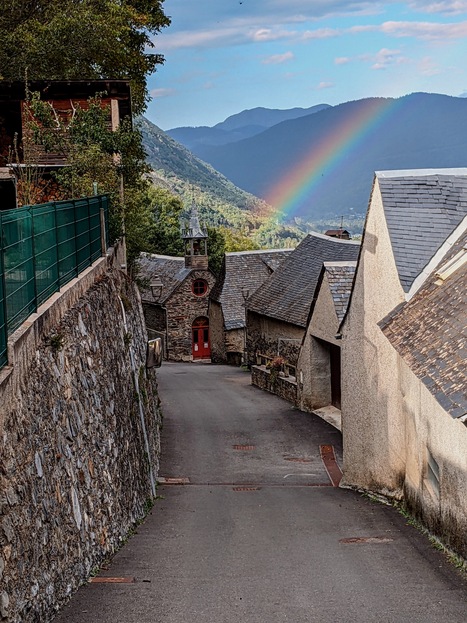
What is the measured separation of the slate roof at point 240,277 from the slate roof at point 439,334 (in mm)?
37839

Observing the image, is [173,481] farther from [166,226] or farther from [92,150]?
[166,226]

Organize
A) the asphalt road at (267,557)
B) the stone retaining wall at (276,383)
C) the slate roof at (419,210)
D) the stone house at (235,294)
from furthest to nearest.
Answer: the stone house at (235,294) → the stone retaining wall at (276,383) → the slate roof at (419,210) → the asphalt road at (267,557)

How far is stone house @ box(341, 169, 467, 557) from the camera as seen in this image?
12.2 m

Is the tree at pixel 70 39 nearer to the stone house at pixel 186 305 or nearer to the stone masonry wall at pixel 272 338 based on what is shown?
the stone masonry wall at pixel 272 338

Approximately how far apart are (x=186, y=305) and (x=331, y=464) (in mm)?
36876

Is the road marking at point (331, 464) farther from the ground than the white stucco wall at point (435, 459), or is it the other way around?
the white stucco wall at point (435, 459)

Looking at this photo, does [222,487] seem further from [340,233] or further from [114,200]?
[340,233]

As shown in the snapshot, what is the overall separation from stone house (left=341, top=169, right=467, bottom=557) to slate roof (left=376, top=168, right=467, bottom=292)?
0.02 m

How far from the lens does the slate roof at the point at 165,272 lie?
5956 centimetres

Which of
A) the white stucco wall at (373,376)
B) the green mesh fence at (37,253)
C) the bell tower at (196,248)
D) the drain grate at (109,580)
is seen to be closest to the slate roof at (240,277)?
the bell tower at (196,248)

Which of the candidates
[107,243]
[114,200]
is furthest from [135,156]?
[107,243]

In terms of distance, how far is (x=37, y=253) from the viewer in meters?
11.0

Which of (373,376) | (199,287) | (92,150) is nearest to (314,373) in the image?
(92,150)

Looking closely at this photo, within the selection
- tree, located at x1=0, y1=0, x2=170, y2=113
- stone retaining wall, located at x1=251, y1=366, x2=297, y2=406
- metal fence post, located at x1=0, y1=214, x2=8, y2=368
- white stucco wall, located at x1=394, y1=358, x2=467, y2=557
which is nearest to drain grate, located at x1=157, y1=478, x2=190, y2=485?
white stucco wall, located at x1=394, y1=358, x2=467, y2=557
